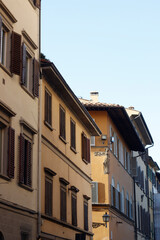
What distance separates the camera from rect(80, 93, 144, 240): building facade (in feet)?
103

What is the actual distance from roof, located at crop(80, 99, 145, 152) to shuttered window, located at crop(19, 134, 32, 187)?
15196 mm

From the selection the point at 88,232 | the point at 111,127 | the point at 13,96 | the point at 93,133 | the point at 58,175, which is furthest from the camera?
the point at 111,127

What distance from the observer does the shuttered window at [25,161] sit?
53.8ft

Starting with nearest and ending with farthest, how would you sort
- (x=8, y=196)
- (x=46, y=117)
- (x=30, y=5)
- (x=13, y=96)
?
(x=8, y=196)
(x=13, y=96)
(x=30, y=5)
(x=46, y=117)

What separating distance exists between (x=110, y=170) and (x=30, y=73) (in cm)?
1550

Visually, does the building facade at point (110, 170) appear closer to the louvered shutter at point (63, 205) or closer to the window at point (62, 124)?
the louvered shutter at point (63, 205)

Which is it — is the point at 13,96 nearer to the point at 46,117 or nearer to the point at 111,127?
the point at 46,117

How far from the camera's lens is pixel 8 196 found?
15211mm

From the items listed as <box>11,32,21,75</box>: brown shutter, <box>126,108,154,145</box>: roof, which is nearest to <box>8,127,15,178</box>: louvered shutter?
<box>11,32,21,75</box>: brown shutter

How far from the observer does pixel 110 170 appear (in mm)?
32812

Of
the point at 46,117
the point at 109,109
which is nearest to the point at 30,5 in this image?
the point at 46,117

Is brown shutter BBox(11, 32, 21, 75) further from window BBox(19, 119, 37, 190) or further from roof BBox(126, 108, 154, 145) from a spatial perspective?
roof BBox(126, 108, 154, 145)

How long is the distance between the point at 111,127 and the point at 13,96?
18.7 m

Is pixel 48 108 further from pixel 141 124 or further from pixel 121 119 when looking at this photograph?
pixel 141 124
